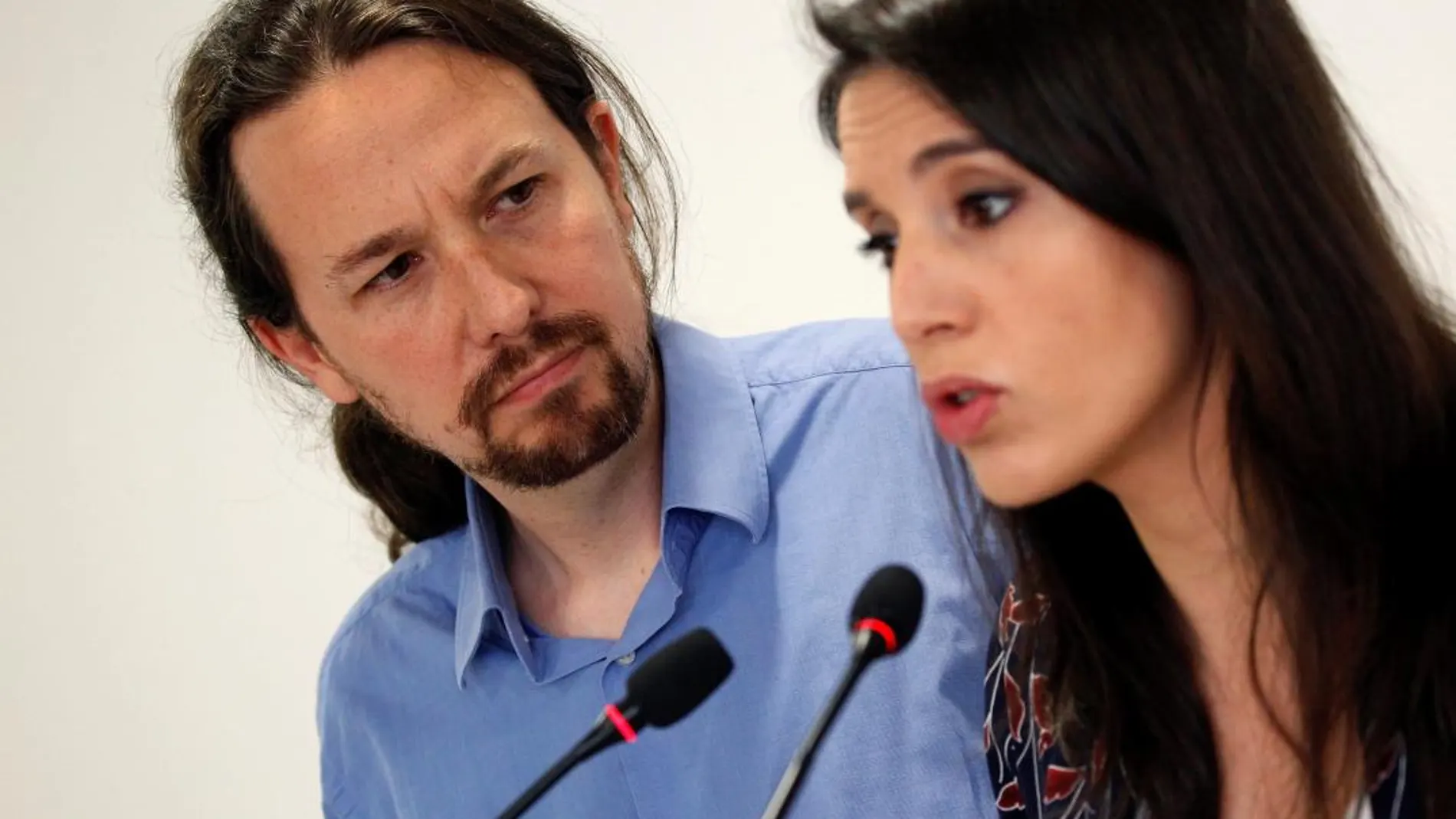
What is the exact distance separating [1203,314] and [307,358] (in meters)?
0.91

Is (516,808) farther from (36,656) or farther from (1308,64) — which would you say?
(36,656)

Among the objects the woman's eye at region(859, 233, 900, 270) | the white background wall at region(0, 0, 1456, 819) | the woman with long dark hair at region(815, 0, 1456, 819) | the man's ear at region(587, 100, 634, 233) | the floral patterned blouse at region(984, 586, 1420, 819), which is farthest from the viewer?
the white background wall at region(0, 0, 1456, 819)

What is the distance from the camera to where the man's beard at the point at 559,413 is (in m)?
1.18

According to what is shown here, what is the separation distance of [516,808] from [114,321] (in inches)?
57.8

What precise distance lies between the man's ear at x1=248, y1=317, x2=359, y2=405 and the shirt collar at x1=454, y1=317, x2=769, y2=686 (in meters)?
0.15

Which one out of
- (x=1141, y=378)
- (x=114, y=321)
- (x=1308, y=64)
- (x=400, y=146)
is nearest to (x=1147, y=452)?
(x=1141, y=378)

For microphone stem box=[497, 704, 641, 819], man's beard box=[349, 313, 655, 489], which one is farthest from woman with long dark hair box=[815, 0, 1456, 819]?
man's beard box=[349, 313, 655, 489]

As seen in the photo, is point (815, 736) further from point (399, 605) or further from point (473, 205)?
point (399, 605)

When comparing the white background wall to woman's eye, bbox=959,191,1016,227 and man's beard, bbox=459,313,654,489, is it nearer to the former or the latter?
man's beard, bbox=459,313,654,489

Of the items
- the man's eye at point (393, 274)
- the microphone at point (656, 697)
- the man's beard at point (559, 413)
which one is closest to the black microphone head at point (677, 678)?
the microphone at point (656, 697)

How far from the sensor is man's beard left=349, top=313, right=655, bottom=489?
A: 1.18 metres

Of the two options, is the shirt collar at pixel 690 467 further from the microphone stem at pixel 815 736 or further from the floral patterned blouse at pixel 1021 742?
the microphone stem at pixel 815 736

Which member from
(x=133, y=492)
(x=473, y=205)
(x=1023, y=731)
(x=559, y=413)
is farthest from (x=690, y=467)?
(x=133, y=492)

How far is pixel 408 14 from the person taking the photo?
4.01 feet
